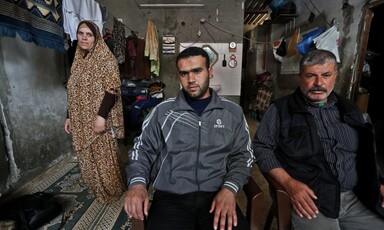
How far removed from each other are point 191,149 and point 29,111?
2.11 meters

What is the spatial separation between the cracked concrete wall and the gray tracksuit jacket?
1.68 metres

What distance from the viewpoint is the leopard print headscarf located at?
5.42ft

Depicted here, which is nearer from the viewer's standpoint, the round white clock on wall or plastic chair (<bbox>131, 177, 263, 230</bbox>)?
plastic chair (<bbox>131, 177, 263, 230</bbox>)

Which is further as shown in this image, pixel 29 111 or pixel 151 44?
pixel 151 44

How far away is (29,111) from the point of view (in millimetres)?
2293

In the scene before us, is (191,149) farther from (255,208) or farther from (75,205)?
(75,205)

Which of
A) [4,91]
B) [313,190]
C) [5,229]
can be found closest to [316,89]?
[313,190]

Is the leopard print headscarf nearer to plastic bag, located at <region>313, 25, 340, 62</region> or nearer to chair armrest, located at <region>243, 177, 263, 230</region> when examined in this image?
chair armrest, located at <region>243, 177, 263, 230</region>

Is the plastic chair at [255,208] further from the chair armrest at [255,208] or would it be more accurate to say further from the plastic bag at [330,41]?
the plastic bag at [330,41]

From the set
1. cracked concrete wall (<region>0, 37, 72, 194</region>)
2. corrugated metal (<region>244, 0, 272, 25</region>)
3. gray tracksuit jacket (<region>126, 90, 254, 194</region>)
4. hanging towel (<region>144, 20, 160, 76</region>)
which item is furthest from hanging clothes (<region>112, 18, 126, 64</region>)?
corrugated metal (<region>244, 0, 272, 25</region>)

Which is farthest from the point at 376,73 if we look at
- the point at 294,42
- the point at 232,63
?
the point at 232,63

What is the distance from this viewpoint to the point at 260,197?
948 millimetres

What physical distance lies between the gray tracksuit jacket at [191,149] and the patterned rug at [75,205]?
2.58 ft

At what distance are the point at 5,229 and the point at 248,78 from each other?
662 centimetres
